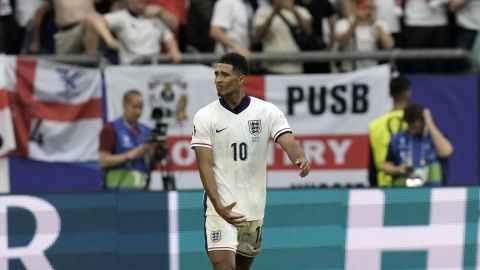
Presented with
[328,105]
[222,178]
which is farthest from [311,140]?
[222,178]

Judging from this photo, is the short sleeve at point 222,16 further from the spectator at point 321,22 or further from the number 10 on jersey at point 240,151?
the number 10 on jersey at point 240,151

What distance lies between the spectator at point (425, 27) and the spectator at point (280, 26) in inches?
51.8

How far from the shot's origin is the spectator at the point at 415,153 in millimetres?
10594

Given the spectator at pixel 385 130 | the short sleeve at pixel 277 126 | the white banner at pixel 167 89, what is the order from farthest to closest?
1. the white banner at pixel 167 89
2. the spectator at pixel 385 130
3. the short sleeve at pixel 277 126

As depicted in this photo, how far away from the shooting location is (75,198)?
29.9 feet

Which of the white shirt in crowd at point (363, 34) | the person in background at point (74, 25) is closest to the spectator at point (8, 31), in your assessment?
the person in background at point (74, 25)

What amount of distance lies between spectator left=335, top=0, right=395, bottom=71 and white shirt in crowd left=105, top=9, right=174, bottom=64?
6.99 ft

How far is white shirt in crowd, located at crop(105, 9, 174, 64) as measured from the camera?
41.0ft

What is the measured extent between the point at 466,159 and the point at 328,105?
1.91 m

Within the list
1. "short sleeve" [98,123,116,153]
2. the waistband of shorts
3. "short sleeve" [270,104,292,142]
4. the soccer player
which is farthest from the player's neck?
the waistband of shorts

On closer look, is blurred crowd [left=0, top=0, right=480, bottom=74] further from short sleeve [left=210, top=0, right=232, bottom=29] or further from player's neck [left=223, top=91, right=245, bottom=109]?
player's neck [left=223, top=91, right=245, bottom=109]

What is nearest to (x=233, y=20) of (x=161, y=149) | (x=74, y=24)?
(x=74, y=24)

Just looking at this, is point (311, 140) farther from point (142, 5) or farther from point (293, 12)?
point (142, 5)

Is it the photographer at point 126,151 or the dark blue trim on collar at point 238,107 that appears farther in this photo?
the photographer at point 126,151
